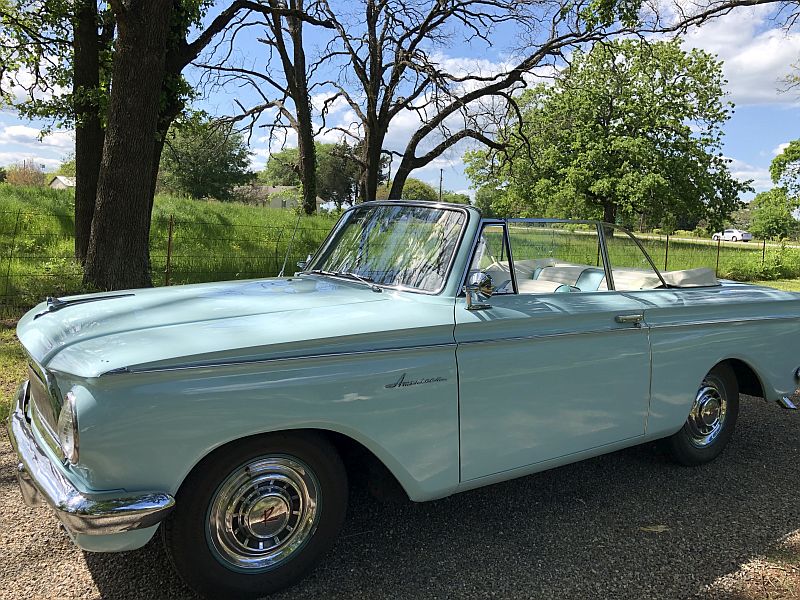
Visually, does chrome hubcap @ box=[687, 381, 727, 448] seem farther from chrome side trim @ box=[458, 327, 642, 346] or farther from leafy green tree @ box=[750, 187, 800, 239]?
leafy green tree @ box=[750, 187, 800, 239]

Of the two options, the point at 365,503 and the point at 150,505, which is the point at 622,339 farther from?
the point at 150,505

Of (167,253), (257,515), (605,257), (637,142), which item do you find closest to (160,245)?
(167,253)

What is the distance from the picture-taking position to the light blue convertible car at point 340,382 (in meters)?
2.34

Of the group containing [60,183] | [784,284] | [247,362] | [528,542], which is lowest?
[528,542]

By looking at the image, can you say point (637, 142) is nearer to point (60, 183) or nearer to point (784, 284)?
point (784, 284)

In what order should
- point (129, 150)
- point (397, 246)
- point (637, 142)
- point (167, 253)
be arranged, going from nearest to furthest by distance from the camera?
point (397, 246)
point (129, 150)
point (167, 253)
point (637, 142)

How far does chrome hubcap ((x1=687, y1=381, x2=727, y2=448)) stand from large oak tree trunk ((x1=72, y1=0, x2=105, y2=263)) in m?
8.32

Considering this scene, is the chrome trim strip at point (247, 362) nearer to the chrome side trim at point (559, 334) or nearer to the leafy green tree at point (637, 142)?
the chrome side trim at point (559, 334)

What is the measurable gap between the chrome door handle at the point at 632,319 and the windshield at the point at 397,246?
1.09m

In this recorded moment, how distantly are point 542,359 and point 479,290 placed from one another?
20.7 inches

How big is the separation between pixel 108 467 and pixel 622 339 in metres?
2.75

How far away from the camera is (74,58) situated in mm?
9586

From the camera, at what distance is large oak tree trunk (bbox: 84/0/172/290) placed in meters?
7.36

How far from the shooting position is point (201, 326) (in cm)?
268
